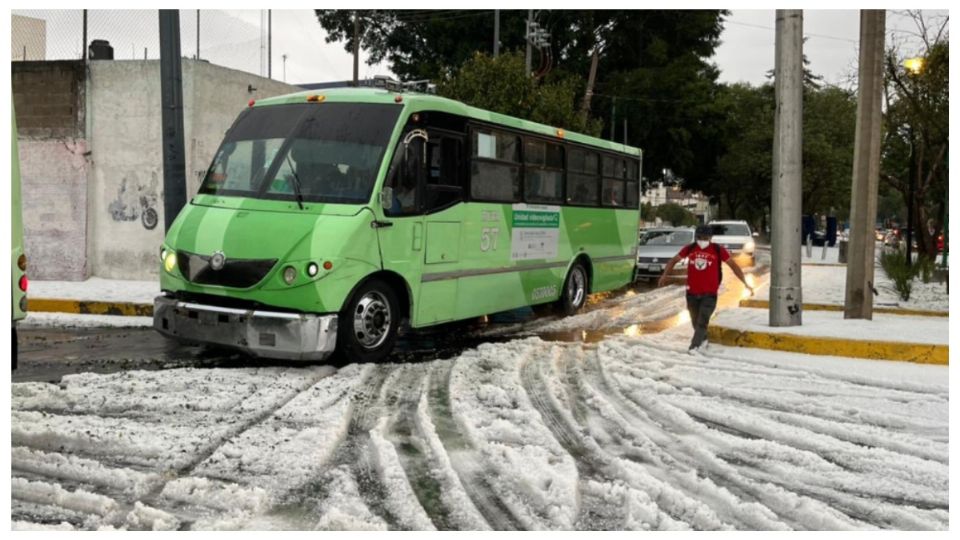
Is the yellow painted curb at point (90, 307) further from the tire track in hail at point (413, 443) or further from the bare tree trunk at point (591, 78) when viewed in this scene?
the bare tree trunk at point (591, 78)

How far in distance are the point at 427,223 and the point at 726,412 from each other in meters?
4.00

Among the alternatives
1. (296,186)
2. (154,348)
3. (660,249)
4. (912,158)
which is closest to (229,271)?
(296,186)

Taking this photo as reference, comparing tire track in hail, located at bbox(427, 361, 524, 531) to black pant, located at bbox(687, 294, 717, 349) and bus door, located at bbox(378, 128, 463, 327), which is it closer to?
bus door, located at bbox(378, 128, 463, 327)

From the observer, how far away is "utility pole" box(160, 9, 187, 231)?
490 inches

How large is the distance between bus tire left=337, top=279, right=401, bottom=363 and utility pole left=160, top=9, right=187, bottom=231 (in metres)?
4.97

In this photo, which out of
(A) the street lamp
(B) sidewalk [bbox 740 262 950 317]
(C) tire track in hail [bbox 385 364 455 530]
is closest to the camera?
(C) tire track in hail [bbox 385 364 455 530]

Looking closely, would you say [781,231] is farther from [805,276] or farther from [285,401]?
[805,276]

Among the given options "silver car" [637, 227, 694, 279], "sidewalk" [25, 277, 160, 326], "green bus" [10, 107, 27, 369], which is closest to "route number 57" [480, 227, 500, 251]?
"sidewalk" [25, 277, 160, 326]

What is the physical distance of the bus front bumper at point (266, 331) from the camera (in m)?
7.95

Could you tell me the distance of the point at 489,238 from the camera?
424 inches

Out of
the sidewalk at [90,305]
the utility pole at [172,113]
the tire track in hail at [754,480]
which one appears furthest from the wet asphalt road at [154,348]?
the tire track in hail at [754,480]

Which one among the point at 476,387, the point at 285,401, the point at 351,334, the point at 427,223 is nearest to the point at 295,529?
the point at 285,401

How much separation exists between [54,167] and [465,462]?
14.1m

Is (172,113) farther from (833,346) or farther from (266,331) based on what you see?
(833,346)
